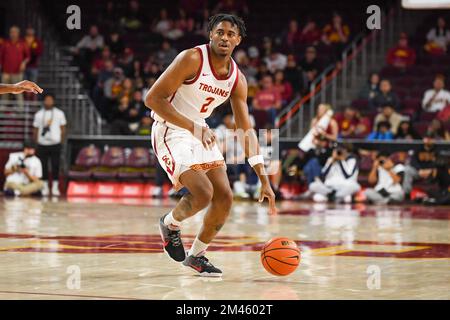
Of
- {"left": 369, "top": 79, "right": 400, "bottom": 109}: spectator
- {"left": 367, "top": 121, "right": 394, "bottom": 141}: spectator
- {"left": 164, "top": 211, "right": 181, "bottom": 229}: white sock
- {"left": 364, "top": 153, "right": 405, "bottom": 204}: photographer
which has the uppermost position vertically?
{"left": 369, "top": 79, "right": 400, "bottom": 109}: spectator

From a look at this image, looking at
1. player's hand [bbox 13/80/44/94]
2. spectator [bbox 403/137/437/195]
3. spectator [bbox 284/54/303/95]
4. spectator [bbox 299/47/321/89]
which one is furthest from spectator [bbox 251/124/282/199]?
player's hand [bbox 13/80/44/94]

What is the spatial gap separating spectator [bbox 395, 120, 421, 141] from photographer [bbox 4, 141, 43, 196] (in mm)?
7727

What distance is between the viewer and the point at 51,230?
12.4m

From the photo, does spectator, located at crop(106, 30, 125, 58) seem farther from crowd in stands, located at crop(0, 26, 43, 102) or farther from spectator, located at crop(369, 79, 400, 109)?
spectator, located at crop(369, 79, 400, 109)

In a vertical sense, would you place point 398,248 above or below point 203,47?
below

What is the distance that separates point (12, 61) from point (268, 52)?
6.59 meters

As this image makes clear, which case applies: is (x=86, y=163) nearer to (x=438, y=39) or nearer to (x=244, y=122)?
(x=438, y=39)

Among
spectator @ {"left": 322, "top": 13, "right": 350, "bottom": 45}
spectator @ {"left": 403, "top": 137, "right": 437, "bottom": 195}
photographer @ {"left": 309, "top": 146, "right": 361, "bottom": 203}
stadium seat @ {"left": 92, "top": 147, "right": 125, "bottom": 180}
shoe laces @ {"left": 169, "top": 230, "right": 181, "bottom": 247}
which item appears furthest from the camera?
spectator @ {"left": 322, "top": 13, "right": 350, "bottom": 45}

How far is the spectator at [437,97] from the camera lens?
71.5ft

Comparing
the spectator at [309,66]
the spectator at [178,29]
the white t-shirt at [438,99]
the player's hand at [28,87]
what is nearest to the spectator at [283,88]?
the spectator at [309,66]

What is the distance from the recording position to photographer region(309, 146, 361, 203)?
19.7m

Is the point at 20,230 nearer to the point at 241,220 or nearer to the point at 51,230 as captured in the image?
the point at 51,230

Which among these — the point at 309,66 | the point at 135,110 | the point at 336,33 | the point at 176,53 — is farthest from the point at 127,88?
the point at 336,33
